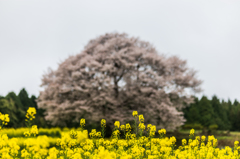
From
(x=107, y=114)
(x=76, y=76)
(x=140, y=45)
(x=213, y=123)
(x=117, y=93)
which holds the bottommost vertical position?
(x=213, y=123)

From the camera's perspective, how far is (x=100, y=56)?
14531 millimetres

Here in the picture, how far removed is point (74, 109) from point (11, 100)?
45.5 ft

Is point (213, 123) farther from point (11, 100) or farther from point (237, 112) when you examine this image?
point (11, 100)

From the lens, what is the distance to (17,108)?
2372cm

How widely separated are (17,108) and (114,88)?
581 inches

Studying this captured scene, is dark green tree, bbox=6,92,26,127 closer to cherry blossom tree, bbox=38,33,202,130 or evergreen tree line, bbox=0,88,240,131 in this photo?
evergreen tree line, bbox=0,88,240,131

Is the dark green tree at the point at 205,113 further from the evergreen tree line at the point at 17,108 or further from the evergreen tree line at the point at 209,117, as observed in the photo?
the evergreen tree line at the point at 17,108

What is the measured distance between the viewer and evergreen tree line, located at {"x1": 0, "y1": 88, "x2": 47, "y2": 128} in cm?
2103

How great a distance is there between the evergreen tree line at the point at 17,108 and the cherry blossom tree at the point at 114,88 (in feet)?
21.8

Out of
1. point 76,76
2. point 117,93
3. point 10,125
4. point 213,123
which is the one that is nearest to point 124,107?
point 117,93

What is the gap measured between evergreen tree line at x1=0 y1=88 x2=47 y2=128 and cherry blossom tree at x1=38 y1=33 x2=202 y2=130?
6646 mm

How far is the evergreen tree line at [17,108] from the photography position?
21.0m

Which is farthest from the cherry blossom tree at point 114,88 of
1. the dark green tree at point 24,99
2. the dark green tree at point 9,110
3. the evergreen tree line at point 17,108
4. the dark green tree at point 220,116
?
the dark green tree at point 220,116

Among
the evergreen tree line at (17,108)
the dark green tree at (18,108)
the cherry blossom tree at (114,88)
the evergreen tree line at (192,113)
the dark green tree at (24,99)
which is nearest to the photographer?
the cherry blossom tree at (114,88)
